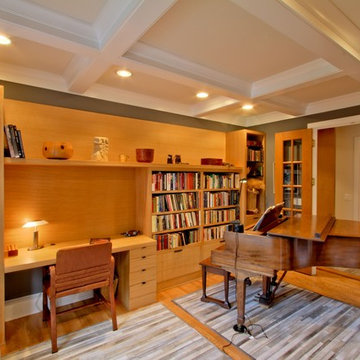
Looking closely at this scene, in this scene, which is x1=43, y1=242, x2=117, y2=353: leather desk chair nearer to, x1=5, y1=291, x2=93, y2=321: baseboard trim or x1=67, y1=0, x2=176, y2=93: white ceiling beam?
x1=5, y1=291, x2=93, y2=321: baseboard trim

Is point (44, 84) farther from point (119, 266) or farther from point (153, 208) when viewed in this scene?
point (119, 266)

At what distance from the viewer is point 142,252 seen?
276cm

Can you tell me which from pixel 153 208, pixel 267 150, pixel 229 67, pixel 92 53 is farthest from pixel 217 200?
pixel 92 53

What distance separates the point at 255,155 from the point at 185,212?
1687mm

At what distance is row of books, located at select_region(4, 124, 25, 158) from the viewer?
2127 mm

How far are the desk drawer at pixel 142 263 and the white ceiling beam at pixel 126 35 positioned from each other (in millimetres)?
1907

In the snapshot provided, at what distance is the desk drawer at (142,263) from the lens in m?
2.70

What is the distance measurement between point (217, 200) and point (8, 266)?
8.66ft

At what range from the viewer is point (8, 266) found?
208cm

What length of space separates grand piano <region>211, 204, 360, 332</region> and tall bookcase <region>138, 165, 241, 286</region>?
3.40ft

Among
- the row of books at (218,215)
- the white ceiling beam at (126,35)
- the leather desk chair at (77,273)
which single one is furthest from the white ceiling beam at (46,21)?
the row of books at (218,215)

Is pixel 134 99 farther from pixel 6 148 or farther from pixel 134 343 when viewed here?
pixel 134 343

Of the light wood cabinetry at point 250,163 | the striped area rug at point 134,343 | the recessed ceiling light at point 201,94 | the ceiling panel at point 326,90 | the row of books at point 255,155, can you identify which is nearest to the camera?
the striped area rug at point 134,343

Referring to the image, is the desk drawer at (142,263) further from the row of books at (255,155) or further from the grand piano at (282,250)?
the row of books at (255,155)
